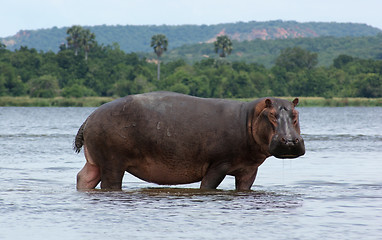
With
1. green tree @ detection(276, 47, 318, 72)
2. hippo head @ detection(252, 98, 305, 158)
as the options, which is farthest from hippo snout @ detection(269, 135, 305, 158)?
green tree @ detection(276, 47, 318, 72)

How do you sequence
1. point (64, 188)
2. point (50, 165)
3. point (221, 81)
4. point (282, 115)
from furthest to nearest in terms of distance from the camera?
point (221, 81) → point (50, 165) → point (64, 188) → point (282, 115)

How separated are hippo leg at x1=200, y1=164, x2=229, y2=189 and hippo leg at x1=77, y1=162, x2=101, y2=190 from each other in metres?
1.61

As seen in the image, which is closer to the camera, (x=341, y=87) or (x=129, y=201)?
(x=129, y=201)

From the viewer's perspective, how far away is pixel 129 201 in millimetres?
10445

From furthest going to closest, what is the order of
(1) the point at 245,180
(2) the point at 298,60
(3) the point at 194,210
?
(2) the point at 298,60, (1) the point at 245,180, (3) the point at 194,210

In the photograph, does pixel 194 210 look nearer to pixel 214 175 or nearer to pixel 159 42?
pixel 214 175

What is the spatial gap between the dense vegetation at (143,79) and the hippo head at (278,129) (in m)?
106

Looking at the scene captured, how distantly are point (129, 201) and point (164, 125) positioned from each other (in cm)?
115

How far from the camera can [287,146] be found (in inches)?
381

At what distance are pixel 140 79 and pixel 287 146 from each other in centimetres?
11661

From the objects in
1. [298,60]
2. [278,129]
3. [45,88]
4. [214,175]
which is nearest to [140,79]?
[45,88]

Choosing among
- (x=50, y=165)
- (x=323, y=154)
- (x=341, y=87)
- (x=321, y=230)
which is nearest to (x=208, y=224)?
(x=321, y=230)

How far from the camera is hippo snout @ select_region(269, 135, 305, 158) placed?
9680 mm

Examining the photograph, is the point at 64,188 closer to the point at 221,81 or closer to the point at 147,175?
the point at 147,175
